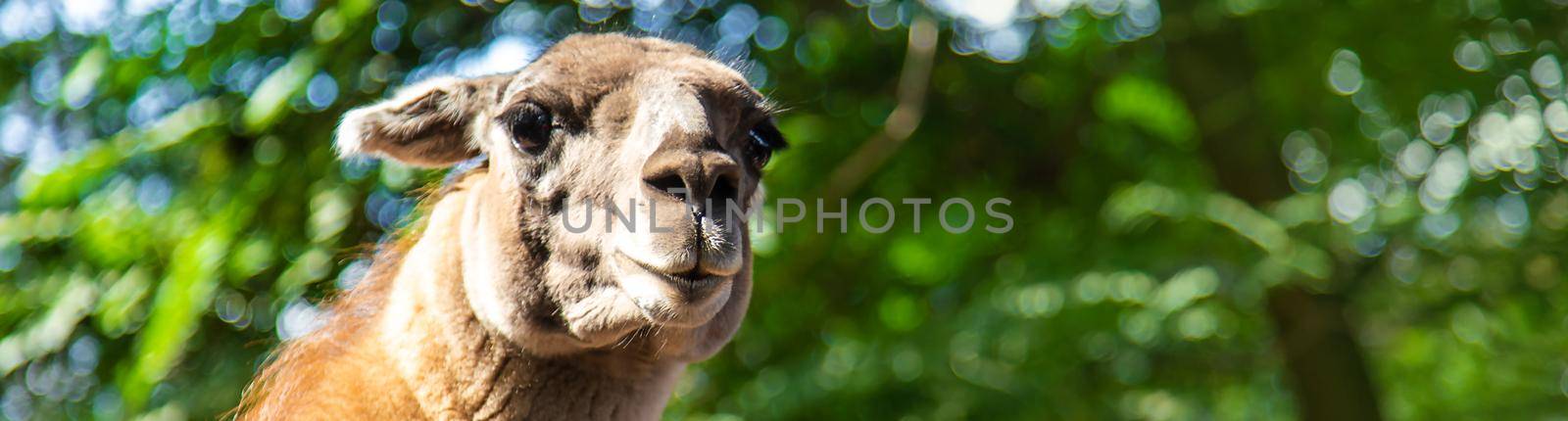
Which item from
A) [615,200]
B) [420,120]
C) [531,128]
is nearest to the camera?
[615,200]

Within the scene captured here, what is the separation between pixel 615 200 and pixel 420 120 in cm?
85

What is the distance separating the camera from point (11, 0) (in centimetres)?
602

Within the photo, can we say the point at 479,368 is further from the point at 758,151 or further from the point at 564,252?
the point at 758,151

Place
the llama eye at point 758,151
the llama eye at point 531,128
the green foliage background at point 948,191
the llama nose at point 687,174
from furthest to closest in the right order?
1. the green foliage background at point 948,191
2. the llama eye at point 758,151
3. the llama eye at point 531,128
4. the llama nose at point 687,174

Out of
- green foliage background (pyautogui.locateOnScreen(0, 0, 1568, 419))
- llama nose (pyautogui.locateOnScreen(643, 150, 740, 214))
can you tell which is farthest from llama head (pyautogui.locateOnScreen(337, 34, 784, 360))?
green foliage background (pyautogui.locateOnScreen(0, 0, 1568, 419))

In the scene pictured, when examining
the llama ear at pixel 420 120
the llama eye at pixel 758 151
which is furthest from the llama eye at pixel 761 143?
the llama ear at pixel 420 120

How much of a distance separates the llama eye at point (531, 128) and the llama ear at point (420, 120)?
1.08 feet

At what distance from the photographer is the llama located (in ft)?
8.78

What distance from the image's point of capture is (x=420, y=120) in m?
3.29

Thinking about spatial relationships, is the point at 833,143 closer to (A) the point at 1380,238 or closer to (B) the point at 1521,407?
(A) the point at 1380,238

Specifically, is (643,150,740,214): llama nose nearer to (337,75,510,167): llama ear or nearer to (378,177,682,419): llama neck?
(378,177,682,419): llama neck

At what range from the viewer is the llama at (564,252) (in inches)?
105

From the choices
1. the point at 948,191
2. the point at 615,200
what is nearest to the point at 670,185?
the point at 615,200

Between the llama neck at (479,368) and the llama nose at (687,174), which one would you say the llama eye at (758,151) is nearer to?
the llama nose at (687,174)
